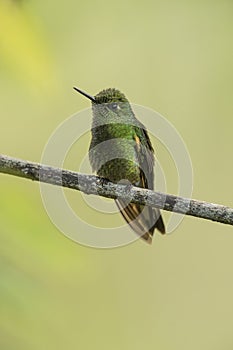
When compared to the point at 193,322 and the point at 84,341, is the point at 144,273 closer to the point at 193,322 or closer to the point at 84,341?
the point at 193,322

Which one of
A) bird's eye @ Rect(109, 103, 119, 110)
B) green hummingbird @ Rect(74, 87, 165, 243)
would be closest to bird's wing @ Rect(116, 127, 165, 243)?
green hummingbird @ Rect(74, 87, 165, 243)

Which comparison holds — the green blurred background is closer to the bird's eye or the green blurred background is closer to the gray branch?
the bird's eye

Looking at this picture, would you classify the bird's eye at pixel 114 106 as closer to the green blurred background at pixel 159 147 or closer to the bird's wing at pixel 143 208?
the bird's wing at pixel 143 208

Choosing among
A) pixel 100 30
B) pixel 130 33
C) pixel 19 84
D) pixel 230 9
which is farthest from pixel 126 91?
pixel 19 84

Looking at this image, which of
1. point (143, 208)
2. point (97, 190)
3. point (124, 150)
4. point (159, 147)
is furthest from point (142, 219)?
point (159, 147)

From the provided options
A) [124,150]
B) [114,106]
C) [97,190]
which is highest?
[114,106]

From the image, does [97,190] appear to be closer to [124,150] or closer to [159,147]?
[124,150]
